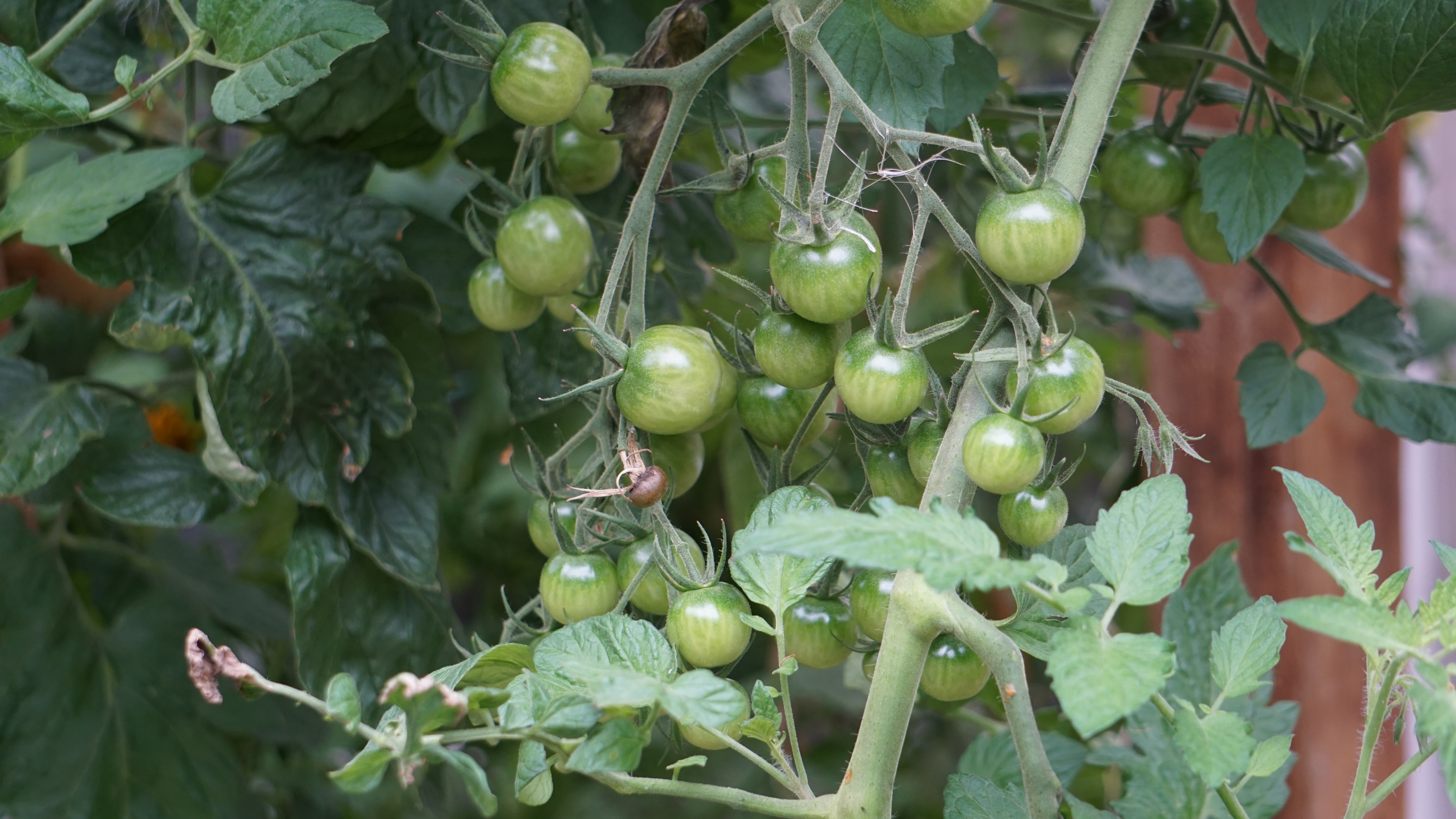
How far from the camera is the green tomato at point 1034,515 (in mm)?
410

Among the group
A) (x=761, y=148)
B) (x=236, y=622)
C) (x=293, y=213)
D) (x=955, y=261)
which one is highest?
(x=761, y=148)

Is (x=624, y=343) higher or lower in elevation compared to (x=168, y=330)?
higher

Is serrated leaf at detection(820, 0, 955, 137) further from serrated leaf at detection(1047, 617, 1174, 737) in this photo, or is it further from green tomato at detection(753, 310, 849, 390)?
serrated leaf at detection(1047, 617, 1174, 737)

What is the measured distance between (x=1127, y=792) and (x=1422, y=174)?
1.20 metres

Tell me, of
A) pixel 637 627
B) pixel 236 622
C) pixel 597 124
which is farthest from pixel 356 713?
pixel 236 622

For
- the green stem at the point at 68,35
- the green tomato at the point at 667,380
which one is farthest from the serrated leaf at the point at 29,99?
the green tomato at the point at 667,380

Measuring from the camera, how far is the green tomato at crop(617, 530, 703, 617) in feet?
1.53

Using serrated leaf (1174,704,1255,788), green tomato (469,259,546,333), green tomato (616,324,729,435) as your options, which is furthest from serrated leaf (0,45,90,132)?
serrated leaf (1174,704,1255,788)

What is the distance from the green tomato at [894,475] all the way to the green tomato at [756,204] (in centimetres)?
12

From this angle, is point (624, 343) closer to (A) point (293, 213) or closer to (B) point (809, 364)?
(B) point (809, 364)

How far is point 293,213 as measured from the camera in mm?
657

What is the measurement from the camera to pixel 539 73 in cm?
48

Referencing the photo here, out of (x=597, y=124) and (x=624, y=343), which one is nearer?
(x=624, y=343)

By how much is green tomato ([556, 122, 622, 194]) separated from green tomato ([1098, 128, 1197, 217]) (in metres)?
0.31
